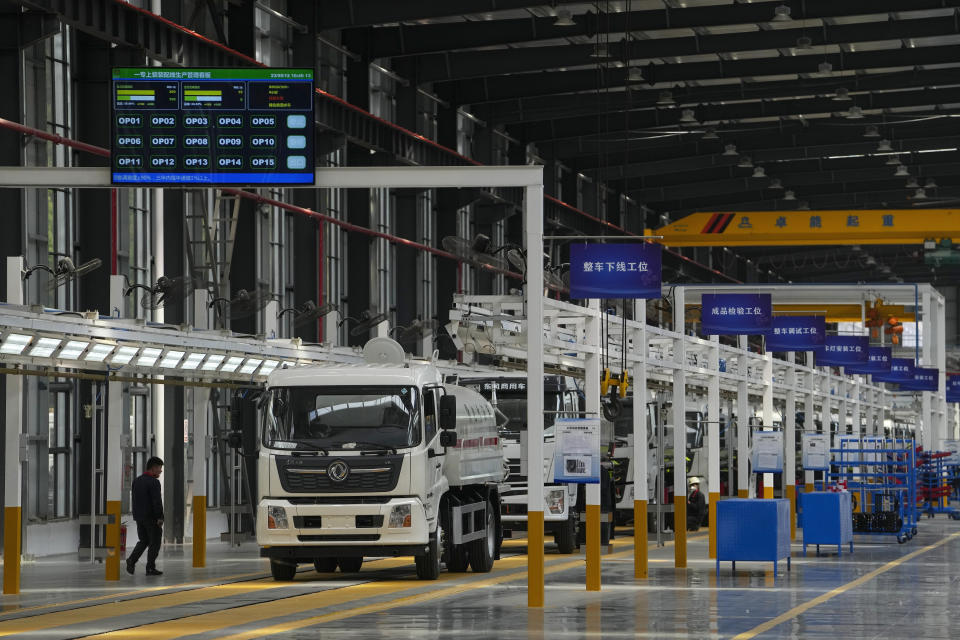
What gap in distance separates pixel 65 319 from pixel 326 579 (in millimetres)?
5291

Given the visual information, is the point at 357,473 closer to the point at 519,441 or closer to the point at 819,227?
the point at 519,441

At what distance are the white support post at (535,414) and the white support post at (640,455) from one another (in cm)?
473

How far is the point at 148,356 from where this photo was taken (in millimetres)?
20672

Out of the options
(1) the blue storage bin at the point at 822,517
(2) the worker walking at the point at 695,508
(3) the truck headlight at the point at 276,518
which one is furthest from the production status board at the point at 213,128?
(2) the worker walking at the point at 695,508

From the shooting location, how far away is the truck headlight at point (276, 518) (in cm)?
2050

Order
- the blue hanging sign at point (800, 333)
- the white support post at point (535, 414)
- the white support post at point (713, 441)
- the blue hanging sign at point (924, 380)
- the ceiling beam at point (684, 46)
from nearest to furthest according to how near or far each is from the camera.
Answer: the white support post at point (535, 414) → the white support post at point (713, 441) → the blue hanging sign at point (800, 333) → the ceiling beam at point (684, 46) → the blue hanging sign at point (924, 380)

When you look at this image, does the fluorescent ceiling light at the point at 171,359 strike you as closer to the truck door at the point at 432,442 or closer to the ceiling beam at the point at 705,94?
the truck door at the point at 432,442

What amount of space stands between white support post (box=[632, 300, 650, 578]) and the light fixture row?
5222 mm

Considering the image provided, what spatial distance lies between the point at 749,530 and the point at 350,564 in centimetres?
556

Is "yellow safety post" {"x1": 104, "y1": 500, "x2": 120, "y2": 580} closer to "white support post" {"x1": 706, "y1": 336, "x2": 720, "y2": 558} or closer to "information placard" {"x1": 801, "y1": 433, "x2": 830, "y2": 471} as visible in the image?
"white support post" {"x1": 706, "y1": 336, "x2": 720, "y2": 558}

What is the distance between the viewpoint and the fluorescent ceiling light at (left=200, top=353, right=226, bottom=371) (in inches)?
865

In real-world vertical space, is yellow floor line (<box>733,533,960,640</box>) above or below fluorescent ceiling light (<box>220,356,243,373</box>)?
below

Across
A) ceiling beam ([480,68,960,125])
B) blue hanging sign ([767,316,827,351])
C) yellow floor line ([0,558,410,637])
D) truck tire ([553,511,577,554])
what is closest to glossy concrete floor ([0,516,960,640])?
yellow floor line ([0,558,410,637])

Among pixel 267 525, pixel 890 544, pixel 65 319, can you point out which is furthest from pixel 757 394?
pixel 65 319
